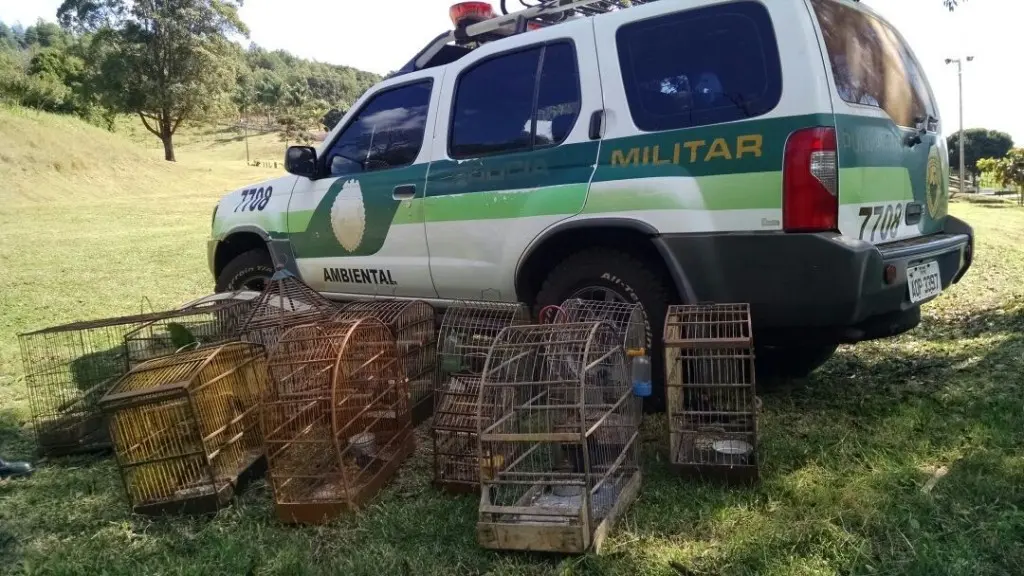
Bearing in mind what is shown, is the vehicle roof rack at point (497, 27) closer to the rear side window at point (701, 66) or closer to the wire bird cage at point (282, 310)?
the rear side window at point (701, 66)

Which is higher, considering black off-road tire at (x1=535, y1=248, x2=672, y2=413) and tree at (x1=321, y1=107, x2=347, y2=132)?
tree at (x1=321, y1=107, x2=347, y2=132)

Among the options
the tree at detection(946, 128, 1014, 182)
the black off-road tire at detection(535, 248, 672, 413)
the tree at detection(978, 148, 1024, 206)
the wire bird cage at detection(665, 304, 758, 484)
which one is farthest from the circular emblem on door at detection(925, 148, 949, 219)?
the tree at detection(946, 128, 1014, 182)

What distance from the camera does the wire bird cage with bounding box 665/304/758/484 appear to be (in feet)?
10.1

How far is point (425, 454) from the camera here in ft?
12.5

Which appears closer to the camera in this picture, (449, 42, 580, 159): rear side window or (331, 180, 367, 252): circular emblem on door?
(449, 42, 580, 159): rear side window

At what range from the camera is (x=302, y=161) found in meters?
5.16

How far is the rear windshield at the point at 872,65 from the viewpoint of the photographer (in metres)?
3.42

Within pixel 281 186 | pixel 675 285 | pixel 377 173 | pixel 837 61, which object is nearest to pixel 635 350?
pixel 675 285

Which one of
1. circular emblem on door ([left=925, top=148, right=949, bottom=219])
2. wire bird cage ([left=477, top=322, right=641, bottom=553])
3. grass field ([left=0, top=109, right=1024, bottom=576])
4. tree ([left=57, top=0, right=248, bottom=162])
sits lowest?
grass field ([left=0, top=109, right=1024, bottom=576])

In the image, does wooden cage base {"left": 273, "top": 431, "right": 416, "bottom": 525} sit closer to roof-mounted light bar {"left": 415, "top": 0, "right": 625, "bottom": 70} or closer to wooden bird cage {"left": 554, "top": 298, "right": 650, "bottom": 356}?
wooden bird cage {"left": 554, "top": 298, "right": 650, "bottom": 356}

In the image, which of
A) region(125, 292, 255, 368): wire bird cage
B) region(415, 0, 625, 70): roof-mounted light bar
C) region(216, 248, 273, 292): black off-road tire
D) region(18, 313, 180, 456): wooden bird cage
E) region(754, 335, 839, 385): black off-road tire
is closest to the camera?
region(18, 313, 180, 456): wooden bird cage

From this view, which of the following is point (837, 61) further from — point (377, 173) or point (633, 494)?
point (377, 173)

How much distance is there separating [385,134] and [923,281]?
11.2 feet

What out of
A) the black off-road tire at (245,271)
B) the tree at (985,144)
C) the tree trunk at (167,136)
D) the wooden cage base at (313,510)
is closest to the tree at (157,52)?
the tree trunk at (167,136)
